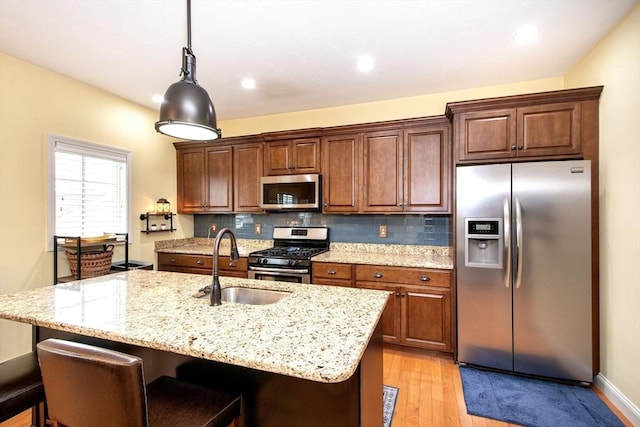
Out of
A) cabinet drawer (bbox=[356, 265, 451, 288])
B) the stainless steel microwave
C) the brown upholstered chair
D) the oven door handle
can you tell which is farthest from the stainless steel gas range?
the brown upholstered chair

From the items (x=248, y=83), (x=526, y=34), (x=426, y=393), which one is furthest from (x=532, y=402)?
(x=248, y=83)

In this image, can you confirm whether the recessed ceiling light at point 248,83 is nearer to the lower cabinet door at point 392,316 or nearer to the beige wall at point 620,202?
the lower cabinet door at point 392,316

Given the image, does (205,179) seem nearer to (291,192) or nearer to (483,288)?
(291,192)

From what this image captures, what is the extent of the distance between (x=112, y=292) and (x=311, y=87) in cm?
248

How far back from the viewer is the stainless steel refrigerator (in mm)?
2252

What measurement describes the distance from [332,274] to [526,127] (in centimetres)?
210

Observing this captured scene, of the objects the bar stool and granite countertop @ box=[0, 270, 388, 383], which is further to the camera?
the bar stool

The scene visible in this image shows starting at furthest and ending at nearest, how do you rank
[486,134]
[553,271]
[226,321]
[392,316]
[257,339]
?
[392,316]
[486,134]
[553,271]
[226,321]
[257,339]

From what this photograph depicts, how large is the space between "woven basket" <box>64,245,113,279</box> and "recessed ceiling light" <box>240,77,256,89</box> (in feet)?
6.85

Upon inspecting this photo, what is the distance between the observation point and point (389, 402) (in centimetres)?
210

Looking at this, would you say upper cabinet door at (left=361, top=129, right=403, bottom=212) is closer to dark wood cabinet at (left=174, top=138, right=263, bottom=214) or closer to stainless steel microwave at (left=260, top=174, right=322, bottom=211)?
stainless steel microwave at (left=260, top=174, right=322, bottom=211)

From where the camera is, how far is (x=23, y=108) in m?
2.52

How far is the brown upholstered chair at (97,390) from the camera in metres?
0.84

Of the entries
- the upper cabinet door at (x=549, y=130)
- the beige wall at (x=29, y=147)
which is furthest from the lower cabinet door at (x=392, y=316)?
the beige wall at (x=29, y=147)
